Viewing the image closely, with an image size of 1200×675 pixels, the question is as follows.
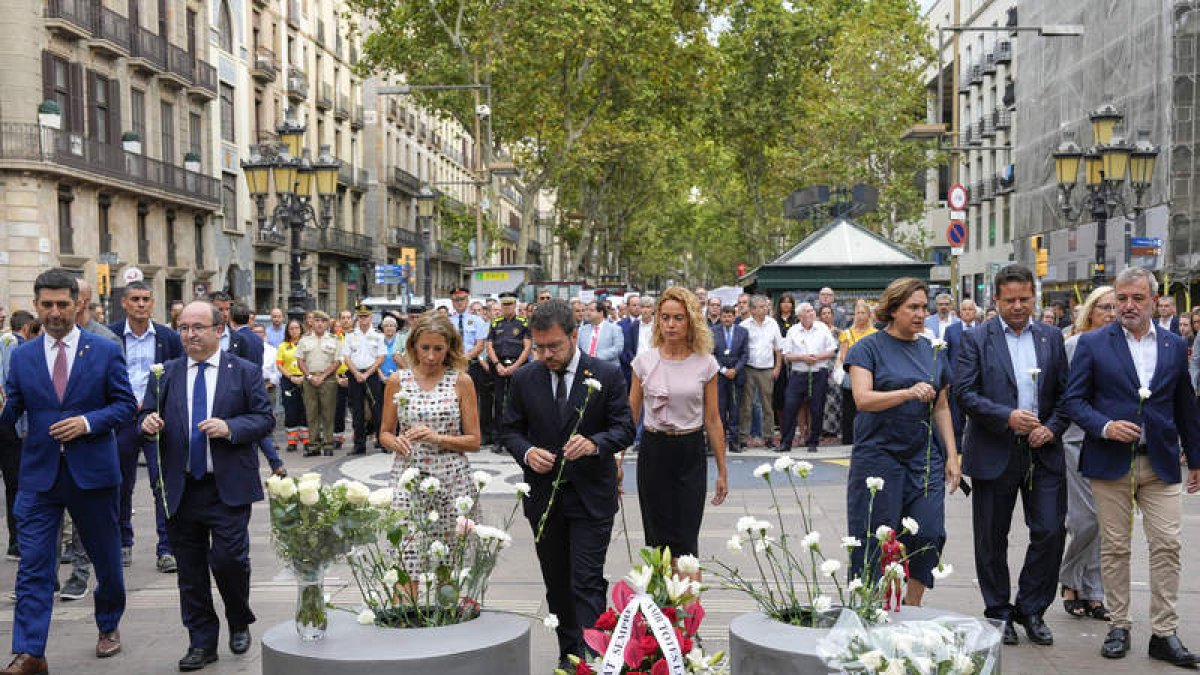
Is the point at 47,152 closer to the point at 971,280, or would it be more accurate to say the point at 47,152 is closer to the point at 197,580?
the point at 197,580

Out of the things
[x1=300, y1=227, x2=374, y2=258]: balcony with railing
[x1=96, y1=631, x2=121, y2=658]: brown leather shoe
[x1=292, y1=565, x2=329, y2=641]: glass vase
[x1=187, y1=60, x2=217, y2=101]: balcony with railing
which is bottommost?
[x1=96, y1=631, x2=121, y2=658]: brown leather shoe

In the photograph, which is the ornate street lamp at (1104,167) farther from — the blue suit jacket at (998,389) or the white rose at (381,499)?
the white rose at (381,499)

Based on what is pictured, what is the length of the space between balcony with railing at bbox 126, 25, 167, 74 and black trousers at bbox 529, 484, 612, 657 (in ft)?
115

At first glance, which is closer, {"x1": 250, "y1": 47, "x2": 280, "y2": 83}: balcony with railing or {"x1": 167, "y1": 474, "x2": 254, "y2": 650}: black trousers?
{"x1": 167, "y1": 474, "x2": 254, "y2": 650}: black trousers

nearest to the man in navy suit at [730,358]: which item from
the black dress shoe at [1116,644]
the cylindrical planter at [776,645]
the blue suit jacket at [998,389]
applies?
the blue suit jacket at [998,389]

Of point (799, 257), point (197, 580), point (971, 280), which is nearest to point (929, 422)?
point (197, 580)

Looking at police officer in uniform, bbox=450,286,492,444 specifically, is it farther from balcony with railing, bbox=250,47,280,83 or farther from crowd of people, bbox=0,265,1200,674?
balcony with railing, bbox=250,47,280,83

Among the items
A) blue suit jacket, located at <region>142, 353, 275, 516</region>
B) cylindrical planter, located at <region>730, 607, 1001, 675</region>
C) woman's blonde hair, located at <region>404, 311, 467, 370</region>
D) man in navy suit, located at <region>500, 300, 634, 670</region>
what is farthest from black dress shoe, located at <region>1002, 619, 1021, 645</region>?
blue suit jacket, located at <region>142, 353, 275, 516</region>

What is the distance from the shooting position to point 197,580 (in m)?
6.71

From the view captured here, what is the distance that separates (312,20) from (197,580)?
173ft

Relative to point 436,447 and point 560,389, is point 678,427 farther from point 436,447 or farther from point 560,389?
point 436,447

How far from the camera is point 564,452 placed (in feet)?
→ 20.0

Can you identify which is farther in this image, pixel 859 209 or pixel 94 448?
pixel 859 209

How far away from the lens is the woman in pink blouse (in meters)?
6.84
